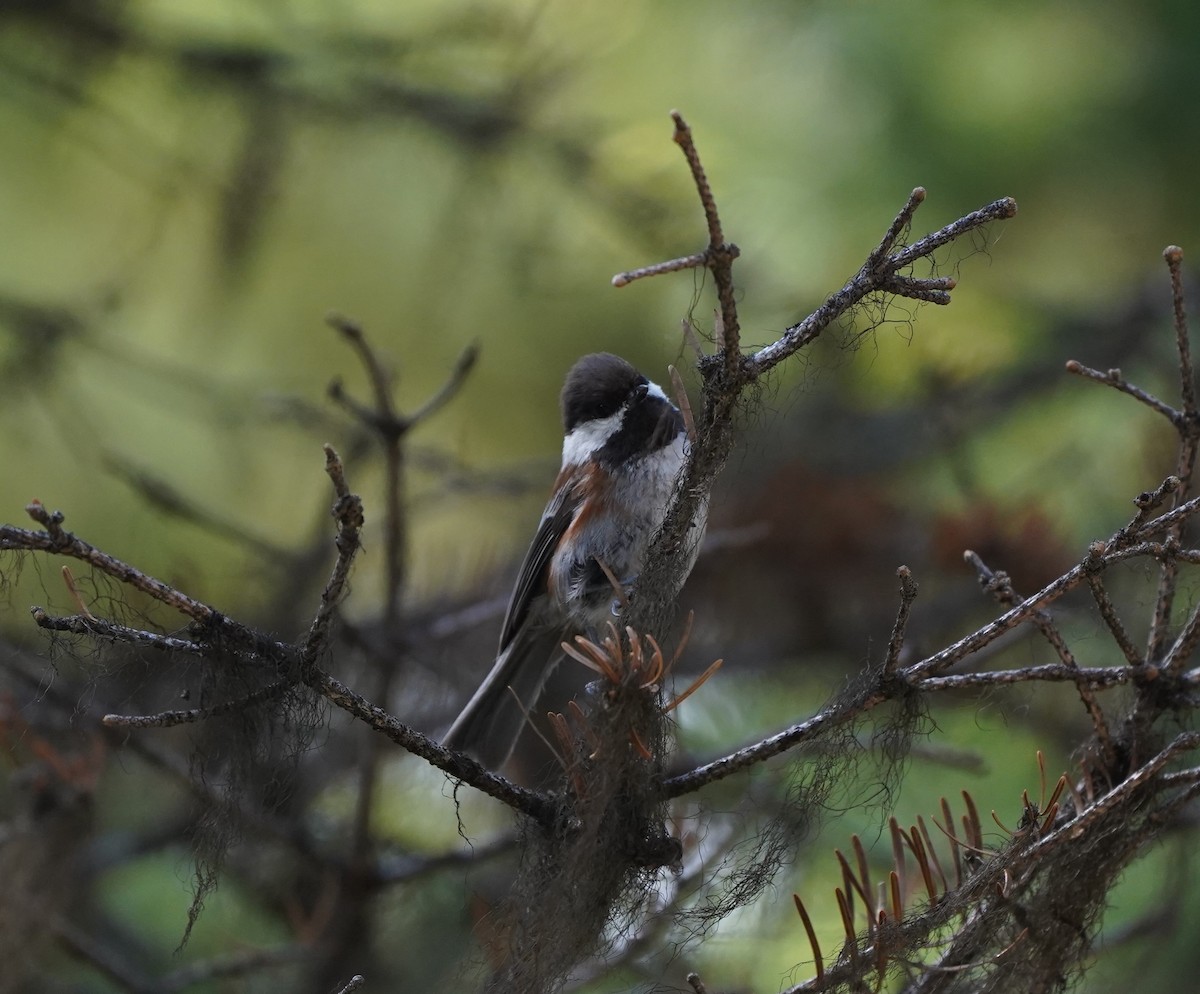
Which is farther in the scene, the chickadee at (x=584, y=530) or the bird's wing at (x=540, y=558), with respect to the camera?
the bird's wing at (x=540, y=558)

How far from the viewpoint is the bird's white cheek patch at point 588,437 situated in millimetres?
2695

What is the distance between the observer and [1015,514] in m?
3.37

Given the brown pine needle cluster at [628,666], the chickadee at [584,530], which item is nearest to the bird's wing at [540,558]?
the chickadee at [584,530]

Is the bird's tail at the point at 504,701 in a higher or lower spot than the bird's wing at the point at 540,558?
lower

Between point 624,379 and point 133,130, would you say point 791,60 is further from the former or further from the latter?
point 133,130

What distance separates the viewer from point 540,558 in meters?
2.87

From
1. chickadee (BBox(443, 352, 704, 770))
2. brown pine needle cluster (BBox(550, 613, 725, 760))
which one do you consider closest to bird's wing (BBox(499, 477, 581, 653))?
chickadee (BBox(443, 352, 704, 770))

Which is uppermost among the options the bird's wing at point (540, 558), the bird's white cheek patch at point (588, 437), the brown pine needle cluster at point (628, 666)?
the bird's white cheek patch at point (588, 437)

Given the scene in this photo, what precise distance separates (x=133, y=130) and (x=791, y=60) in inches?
77.0

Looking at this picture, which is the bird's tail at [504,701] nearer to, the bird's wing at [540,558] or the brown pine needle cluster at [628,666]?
the bird's wing at [540,558]

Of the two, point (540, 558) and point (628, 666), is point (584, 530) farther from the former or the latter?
point (628, 666)

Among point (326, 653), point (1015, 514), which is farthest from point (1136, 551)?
point (1015, 514)

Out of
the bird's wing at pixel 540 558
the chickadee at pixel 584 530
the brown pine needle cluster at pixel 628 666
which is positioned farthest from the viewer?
the bird's wing at pixel 540 558

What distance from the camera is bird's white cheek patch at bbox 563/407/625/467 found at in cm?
270
